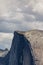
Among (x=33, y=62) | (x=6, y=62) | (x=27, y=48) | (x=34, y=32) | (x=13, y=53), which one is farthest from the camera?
(x=6, y=62)

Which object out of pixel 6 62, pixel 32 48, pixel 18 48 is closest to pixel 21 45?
pixel 18 48

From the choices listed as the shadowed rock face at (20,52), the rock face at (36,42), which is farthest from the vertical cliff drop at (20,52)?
the rock face at (36,42)

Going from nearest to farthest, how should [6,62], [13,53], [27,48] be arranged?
1. [27,48]
2. [13,53]
3. [6,62]

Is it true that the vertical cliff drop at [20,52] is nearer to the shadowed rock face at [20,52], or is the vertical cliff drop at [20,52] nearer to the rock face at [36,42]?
the shadowed rock face at [20,52]

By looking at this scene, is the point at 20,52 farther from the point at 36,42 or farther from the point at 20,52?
the point at 36,42

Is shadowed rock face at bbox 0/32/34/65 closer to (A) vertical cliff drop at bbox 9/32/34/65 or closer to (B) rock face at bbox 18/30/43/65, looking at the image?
(A) vertical cliff drop at bbox 9/32/34/65

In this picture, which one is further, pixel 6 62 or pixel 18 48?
pixel 6 62

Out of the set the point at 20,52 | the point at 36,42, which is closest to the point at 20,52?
the point at 20,52

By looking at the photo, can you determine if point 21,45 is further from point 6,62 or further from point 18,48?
Answer: point 6,62
